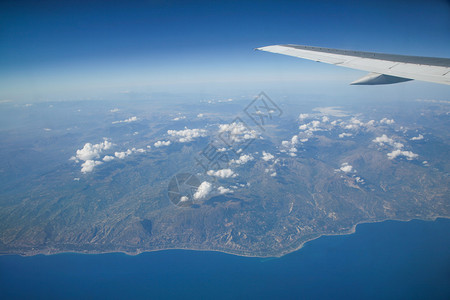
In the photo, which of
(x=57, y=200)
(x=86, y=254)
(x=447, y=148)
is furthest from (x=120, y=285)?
(x=447, y=148)

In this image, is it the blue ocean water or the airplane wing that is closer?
the airplane wing

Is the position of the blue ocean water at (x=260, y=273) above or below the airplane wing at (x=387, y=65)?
below

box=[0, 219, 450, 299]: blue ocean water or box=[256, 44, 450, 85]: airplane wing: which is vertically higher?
box=[256, 44, 450, 85]: airplane wing

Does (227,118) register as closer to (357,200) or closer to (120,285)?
(357,200)

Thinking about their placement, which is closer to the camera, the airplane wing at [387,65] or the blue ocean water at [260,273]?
the airplane wing at [387,65]

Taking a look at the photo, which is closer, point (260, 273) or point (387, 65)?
point (387, 65)

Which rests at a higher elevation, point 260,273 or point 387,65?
point 387,65
